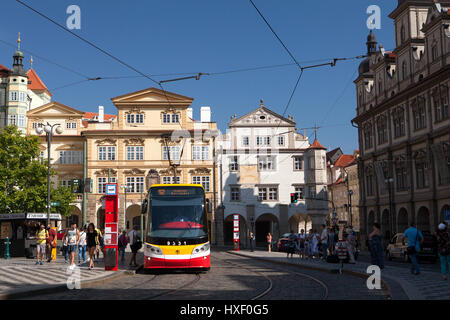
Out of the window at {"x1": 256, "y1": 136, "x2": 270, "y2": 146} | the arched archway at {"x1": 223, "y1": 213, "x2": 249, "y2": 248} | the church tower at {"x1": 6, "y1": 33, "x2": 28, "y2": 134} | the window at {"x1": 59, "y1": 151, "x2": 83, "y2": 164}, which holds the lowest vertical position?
the arched archway at {"x1": 223, "y1": 213, "x2": 249, "y2": 248}

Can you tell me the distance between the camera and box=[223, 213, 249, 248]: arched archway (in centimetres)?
6309

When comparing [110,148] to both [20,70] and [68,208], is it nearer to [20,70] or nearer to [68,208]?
[68,208]

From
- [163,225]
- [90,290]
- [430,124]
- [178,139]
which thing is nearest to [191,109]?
[178,139]

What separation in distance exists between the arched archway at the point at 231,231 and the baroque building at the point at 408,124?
15529mm

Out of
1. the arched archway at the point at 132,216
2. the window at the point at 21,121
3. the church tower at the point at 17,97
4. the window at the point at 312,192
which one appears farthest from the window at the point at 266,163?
the window at the point at 21,121

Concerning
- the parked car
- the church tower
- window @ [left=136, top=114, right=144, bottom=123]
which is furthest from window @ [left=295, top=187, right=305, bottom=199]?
the church tower

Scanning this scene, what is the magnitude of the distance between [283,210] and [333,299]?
51.0 meters

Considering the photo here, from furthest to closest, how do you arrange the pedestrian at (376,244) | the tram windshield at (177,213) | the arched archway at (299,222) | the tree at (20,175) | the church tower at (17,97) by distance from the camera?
the church tower at (17,97) < the arched archway at (299,222) < the tree at (20,175) < the tram windshield at (177,213) < the pedestrian at (376,244)

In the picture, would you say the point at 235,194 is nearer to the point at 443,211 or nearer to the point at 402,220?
the point at 402,220

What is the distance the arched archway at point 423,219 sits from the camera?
41.1 meters

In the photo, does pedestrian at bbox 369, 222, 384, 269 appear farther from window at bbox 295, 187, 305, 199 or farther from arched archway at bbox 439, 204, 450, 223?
window at bbox 295, 187, 305, 199

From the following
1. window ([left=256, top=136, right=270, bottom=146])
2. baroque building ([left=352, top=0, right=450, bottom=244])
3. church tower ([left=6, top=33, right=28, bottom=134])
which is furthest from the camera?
church tower ([left=6, top=33, right=28, bottom=134])

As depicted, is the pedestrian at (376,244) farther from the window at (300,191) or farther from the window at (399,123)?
the window at (300,191)

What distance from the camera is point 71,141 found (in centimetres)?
6244
